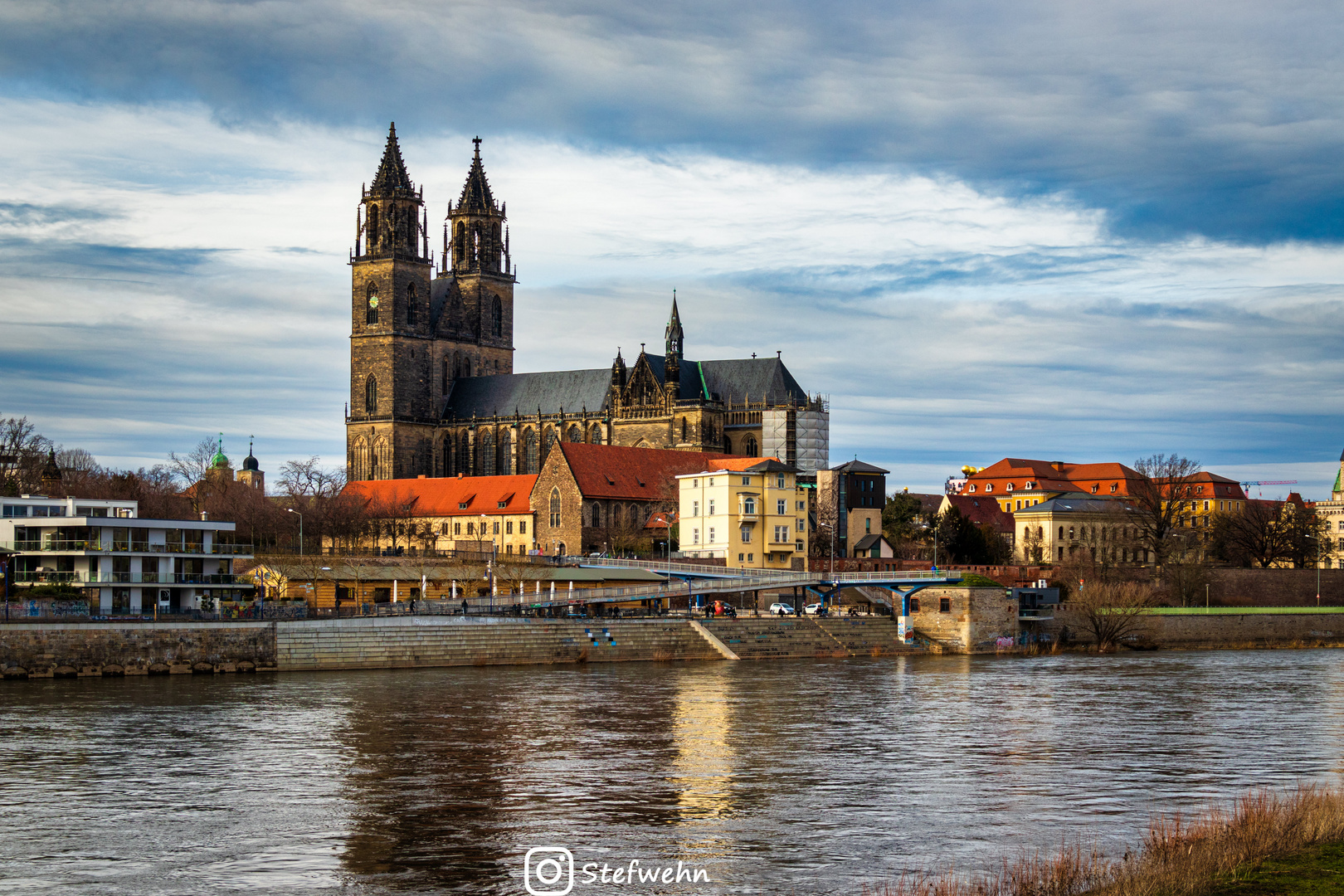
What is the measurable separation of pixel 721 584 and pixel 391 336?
80779mm

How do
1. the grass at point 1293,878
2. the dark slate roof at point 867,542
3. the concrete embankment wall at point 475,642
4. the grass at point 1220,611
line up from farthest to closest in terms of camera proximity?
1. the dark slate roof at point 867,542
2. the grass at point 1220,611
3. the concrete embankment wall at point 475,642
4. the grass at point 1293,878

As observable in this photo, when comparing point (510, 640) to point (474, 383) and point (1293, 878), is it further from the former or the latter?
point (474, 383)

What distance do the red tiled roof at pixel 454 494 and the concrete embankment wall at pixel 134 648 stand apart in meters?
56.9

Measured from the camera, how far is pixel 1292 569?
110562 millimetres

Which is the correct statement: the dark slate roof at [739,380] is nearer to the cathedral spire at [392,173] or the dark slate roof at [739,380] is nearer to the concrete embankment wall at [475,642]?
the cathedral spire at [392,173]

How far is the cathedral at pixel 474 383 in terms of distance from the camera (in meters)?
143

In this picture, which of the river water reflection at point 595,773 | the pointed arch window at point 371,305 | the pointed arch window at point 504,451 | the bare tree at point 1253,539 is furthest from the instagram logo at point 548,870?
the pointed arch window at point 371,305

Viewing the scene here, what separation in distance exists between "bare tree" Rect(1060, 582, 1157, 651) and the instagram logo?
200 feet

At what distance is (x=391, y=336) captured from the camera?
6073 inches

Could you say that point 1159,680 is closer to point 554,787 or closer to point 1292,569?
point 554,787

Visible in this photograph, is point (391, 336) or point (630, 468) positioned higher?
point (391, 336)

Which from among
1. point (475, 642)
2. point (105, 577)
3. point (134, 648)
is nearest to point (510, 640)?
point (475, 642)

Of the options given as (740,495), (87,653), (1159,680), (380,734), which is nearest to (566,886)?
(380,734)

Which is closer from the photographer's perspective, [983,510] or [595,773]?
[595,773]
